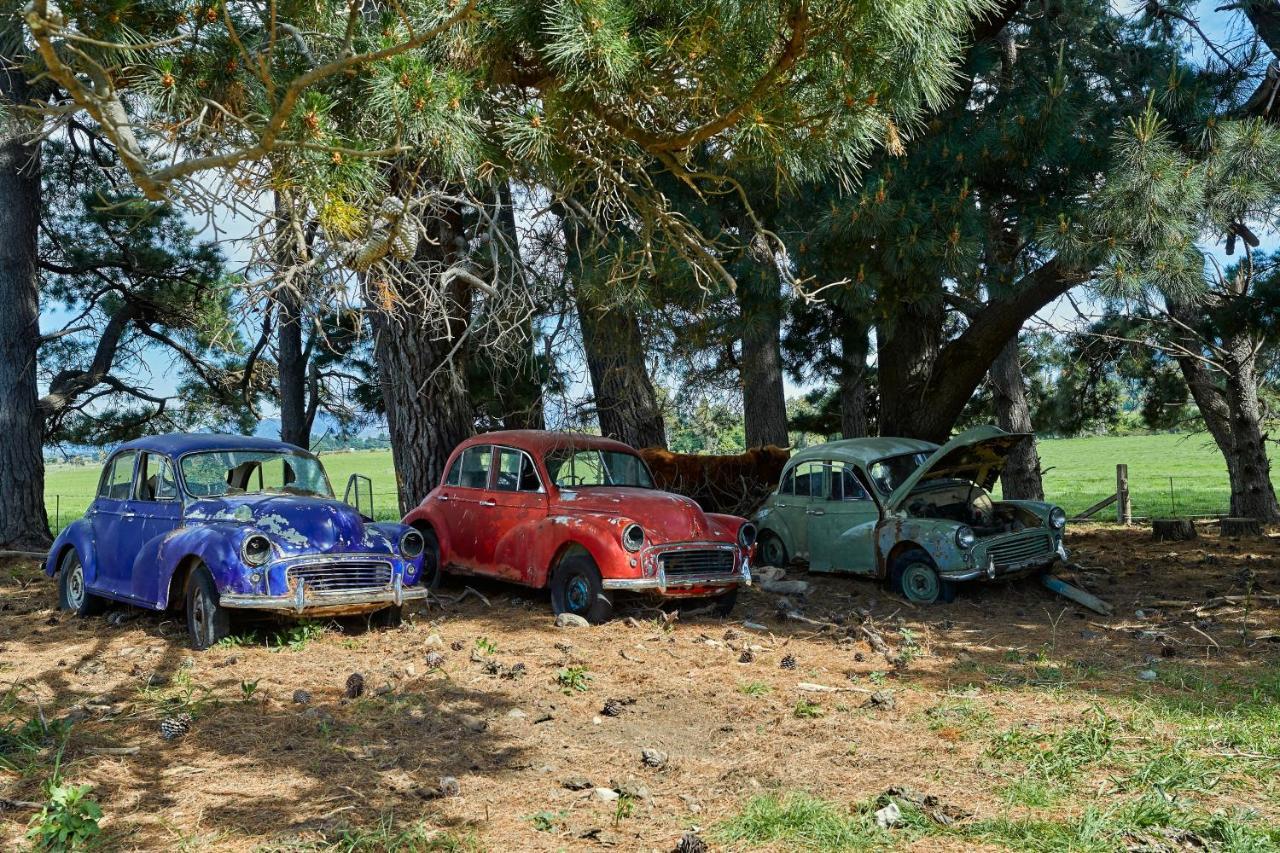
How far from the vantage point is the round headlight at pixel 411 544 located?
8.79 m

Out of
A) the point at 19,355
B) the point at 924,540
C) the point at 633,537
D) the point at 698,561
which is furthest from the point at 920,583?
the point at 19,355

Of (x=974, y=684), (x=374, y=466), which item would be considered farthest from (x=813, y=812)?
(x=374, y=466)

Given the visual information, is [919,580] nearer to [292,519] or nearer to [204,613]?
[292,519]

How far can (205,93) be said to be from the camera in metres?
6.82

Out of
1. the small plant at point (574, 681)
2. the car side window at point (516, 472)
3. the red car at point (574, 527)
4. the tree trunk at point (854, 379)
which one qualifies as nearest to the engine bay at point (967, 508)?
the tree trunk at point (854, 379)

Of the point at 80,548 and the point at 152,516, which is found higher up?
the point at 152,516

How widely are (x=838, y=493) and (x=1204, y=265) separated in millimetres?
4161

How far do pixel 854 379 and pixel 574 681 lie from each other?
A: 954cm

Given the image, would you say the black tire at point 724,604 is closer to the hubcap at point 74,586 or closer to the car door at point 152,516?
the car door at point 152,516

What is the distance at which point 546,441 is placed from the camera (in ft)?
33.0

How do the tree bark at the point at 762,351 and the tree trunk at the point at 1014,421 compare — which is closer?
the tree bark at the point at 762,351

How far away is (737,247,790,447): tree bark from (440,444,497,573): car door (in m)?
3.05

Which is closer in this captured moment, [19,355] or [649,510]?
[649,510]

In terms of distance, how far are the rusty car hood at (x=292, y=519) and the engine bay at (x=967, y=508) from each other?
5.65 metres
